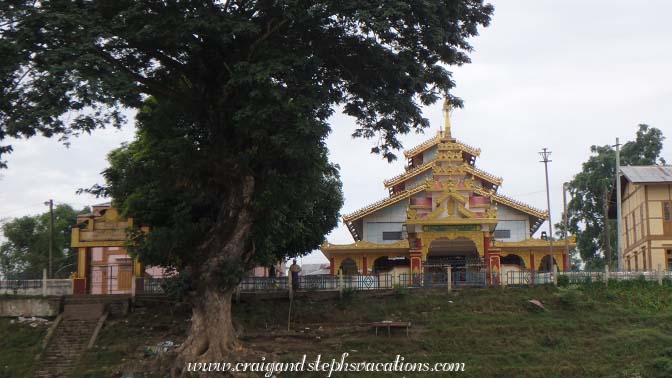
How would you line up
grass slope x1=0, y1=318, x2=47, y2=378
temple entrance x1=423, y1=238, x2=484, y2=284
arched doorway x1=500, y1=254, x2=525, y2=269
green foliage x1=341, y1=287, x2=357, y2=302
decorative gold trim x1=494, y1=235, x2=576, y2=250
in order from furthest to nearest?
arched doorway x1=500, y1=254, x2=525, y2=269, decorative gold trim x1=494, y1=235, x2=576, y2=250, temple entrance x1=423, y1=238, x2=484, y2=284, green foliage x1=341, y1=287, x2=357, y2=302, grass slope x1=0, y1=318, x2=47, y2=378

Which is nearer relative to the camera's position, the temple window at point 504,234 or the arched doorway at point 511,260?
the arched doorway at point 511,260

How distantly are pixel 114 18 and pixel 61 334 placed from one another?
1110cm

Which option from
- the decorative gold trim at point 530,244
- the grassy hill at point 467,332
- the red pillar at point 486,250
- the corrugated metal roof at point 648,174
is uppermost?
the corrugated metal roof at point 648,174

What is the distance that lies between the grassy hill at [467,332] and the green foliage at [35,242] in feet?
93.2

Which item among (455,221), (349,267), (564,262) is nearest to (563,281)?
(455,221)

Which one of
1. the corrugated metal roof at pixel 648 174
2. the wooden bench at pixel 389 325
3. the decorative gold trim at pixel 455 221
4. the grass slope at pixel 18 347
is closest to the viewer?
the grass slope at pixel 18 347

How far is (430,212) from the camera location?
3891 centimetres

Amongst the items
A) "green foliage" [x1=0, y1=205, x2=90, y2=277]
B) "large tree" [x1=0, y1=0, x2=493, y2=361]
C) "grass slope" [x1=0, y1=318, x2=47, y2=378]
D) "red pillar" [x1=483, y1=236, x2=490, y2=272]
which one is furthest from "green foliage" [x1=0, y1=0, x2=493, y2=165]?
"green foliage" [x1=0, y1=205, x2=90, y2=277]

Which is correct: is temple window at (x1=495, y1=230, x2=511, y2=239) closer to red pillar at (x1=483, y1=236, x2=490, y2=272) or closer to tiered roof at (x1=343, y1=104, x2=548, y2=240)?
tiered roof at (x1=343, y1=104, x2=548, y2=240)

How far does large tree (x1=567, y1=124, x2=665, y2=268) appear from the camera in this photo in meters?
57.1

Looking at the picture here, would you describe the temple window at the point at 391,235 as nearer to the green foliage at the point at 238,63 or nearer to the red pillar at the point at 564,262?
the red pillar at the point at 564,262

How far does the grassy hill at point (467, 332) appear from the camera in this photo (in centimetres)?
2409

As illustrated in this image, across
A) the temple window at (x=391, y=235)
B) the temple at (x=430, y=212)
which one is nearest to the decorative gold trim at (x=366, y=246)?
the temple at (x=430, y=212)

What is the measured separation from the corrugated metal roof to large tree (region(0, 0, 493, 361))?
18.9 m
